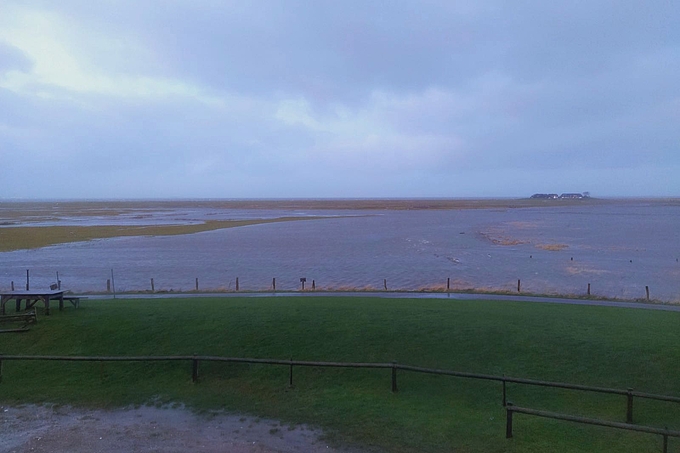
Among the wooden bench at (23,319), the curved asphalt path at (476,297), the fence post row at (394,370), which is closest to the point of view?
the fence post row at (394,370)

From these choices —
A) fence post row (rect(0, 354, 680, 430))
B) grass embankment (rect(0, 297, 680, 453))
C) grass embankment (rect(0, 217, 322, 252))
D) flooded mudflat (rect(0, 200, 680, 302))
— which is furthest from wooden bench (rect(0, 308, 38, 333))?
grass embankment (rect(0, 217, 322, 252))

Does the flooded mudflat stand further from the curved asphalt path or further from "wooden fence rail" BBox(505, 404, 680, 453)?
"wooden fence rail" BBox(505, 404, 680, 453)

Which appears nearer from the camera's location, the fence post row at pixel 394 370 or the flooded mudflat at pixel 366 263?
the fence post row at pixel 394 370

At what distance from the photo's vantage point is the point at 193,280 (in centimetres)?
3164

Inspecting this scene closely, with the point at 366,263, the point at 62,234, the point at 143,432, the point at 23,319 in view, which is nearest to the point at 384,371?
the point at 143,432

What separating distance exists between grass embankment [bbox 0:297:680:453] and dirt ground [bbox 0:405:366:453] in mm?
498

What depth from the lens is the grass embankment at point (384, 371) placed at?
997 cm

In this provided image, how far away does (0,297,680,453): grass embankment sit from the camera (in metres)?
9.97

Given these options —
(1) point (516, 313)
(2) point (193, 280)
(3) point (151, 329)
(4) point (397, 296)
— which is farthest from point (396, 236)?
(3) point (151, 329)

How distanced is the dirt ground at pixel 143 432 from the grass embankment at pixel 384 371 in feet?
1.63

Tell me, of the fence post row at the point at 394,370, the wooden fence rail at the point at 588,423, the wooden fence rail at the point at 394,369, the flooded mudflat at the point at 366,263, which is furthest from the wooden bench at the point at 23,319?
the wooden fence rail at the point at 588,423

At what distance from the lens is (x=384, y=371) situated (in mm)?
12852

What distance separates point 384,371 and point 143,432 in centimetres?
593

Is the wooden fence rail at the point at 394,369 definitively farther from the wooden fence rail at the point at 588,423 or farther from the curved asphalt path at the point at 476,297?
the curved asphalt path at the point at 476,297
